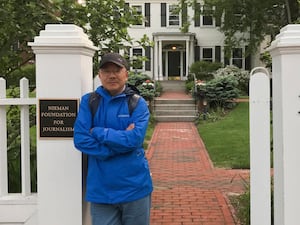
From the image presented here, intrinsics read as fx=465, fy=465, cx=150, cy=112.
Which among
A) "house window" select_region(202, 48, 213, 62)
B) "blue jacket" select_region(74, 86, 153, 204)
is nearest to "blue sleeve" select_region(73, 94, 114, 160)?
"blue jacket" select_region(74, 86, 153, 204)

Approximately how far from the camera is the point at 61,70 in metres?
3.78

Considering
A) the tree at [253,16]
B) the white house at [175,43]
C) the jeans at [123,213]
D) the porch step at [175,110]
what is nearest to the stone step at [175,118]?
the porch step at [175,110]

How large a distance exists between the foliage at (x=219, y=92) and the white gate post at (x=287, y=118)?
14.5 metres

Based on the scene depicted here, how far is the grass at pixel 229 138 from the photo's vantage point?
31.4 feet

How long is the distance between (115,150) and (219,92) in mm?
15393

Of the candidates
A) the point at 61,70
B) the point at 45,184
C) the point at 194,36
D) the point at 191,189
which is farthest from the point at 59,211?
the point at 194,36

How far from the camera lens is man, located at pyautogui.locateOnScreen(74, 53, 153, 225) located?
3.21m

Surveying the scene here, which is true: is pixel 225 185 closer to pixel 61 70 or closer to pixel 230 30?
pixel 61 70

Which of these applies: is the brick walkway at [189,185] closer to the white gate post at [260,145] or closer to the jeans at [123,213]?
the white gate post at [260,145]

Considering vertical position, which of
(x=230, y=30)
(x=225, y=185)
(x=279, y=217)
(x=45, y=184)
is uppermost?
(x=230, y=30)

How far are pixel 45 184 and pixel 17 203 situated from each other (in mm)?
435

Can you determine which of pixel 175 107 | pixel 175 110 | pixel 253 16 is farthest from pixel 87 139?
pixel 253 16

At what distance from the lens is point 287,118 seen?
12.0 ft

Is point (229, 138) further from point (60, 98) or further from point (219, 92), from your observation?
point (60, 98)
